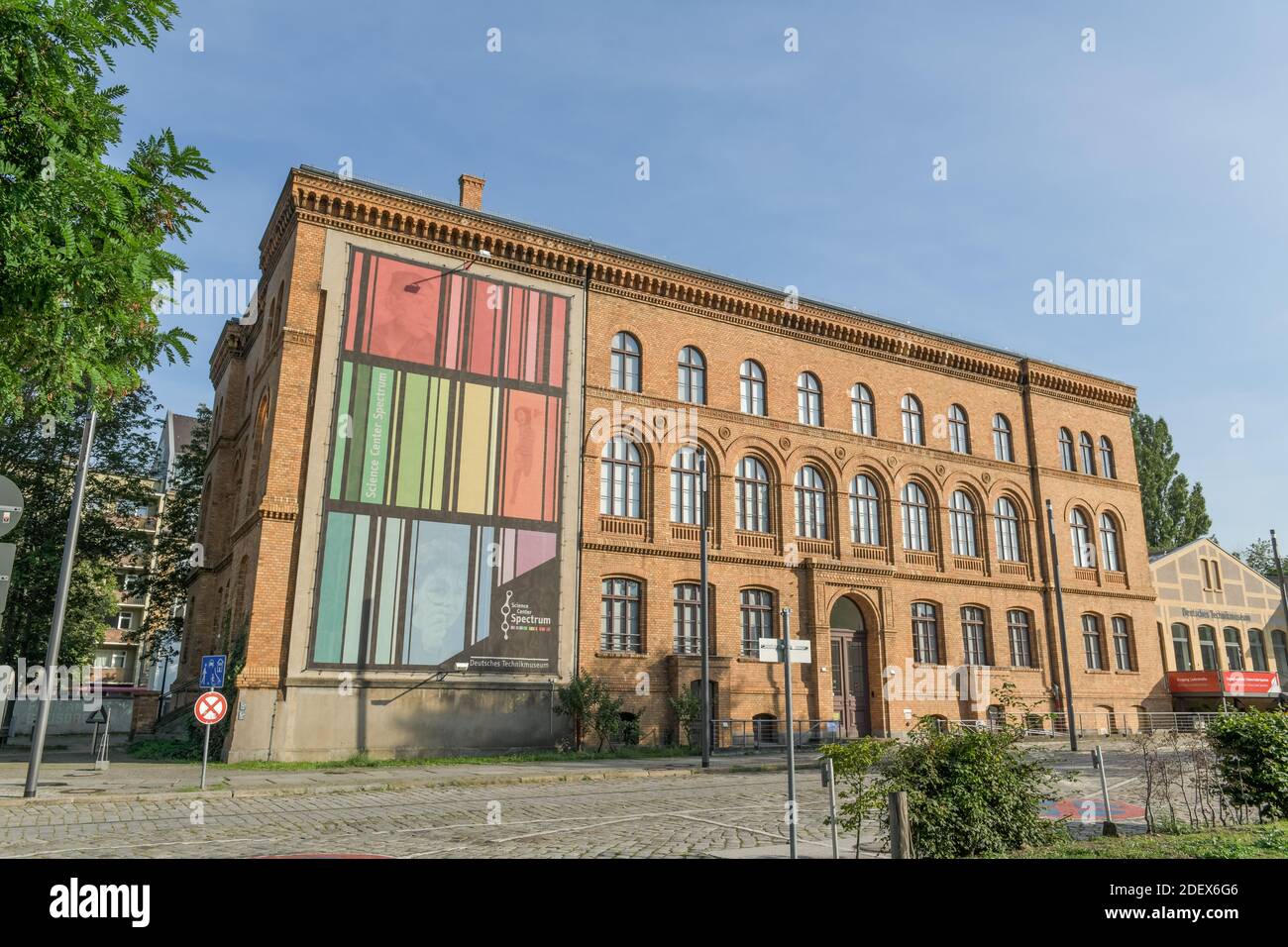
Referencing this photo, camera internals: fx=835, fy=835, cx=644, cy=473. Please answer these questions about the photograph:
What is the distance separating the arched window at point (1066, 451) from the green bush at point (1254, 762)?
91.6 ft

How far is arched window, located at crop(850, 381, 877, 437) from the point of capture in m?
32.2

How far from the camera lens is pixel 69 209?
6156 millimetres

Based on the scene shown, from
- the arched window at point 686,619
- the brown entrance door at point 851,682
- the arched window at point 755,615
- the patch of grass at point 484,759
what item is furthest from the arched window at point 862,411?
the patch of grass at point 484,759

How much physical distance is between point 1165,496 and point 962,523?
98.1 ft

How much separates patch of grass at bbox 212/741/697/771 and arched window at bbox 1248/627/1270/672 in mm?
32008

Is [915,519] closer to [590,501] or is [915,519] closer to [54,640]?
[590,501]

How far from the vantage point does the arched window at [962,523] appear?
33.4 m

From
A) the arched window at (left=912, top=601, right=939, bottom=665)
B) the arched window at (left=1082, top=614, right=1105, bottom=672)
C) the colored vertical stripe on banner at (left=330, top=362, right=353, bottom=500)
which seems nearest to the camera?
the colored vertical stripe on banner at (left=330, top=362, right=353, bottom=500)

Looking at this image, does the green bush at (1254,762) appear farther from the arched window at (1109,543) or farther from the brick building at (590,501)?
the arched window at (1109,543)

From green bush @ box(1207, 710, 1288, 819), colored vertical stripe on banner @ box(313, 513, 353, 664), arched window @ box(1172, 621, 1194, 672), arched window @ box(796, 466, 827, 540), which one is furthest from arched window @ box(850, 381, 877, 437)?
green bush @ box(1207, 710, 1288, 819)

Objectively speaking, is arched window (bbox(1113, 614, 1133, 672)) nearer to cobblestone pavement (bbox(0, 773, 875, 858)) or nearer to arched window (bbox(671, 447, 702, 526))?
arched window (bbox(671, 447, 702, 526))

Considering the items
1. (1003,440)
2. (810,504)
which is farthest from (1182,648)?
(810,504)

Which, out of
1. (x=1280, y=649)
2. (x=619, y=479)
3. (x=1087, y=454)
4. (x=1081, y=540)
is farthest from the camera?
(x=1280, y=649)

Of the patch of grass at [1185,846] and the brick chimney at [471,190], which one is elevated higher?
the brick chimney at [471,190]
